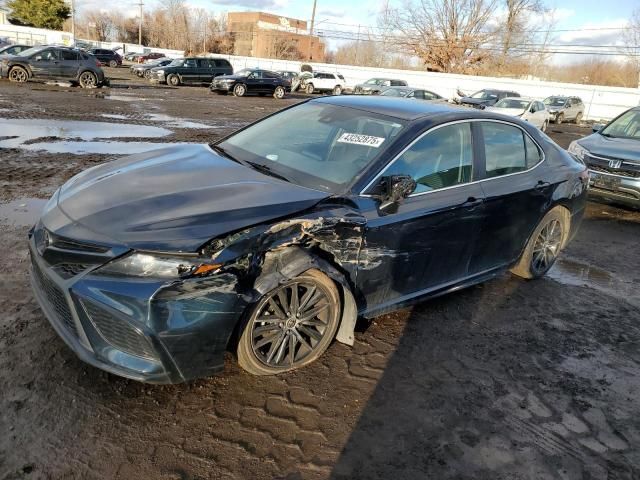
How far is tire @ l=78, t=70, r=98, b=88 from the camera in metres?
22.0

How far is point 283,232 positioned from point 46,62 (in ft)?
74.8

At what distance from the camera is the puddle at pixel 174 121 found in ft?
44.6

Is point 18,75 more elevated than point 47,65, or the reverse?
point 47,65

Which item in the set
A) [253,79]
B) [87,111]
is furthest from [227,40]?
[87,111]

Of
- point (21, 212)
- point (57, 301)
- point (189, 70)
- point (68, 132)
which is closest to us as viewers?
point (57, 301)

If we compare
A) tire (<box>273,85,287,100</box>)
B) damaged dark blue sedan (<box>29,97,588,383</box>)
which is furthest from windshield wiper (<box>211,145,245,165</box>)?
tire (<box>273,85,287,100</box>)

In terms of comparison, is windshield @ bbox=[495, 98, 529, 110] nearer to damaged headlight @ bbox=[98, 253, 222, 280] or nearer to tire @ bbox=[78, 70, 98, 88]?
tire @ bbox=[78, 70, 98, 88]

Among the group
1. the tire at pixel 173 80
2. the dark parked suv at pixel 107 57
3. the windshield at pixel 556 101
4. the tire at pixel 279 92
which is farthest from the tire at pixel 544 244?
the dark parked suv at pixel 107 57

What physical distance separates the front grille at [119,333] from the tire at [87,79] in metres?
22.9

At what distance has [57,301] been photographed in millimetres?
2686

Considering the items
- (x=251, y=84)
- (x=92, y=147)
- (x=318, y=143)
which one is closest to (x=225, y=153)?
(x=318, y=143)

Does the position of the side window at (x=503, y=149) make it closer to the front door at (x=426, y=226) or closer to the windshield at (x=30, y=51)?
the front door at (x=426, y=226)

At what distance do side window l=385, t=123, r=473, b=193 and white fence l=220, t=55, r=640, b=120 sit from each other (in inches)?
1361

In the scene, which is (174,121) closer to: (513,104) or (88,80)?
(88,80)
